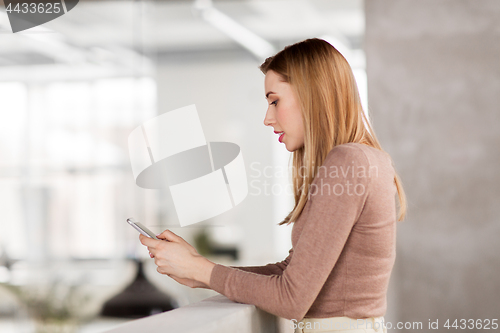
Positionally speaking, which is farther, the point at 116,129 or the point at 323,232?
the point at 116,129

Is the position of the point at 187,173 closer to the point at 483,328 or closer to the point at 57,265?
the point at 57,265

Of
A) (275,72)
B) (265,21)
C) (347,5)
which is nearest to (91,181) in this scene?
(265,21)

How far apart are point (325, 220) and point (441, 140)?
5.01ft

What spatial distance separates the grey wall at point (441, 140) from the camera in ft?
6.66

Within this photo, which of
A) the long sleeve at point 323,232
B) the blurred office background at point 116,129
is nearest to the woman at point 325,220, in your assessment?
the long sleeve at point 323,232

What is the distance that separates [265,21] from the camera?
402 cm

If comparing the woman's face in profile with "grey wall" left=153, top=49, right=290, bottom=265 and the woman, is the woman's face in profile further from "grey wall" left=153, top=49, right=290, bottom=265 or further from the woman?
"grey wall" left=153, top=49, right=290, bottom=265

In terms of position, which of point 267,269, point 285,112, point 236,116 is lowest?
point 267,269

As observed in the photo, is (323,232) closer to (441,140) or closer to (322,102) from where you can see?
(322,102)

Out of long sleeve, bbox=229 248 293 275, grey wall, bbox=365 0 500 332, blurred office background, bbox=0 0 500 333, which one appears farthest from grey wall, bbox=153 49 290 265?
Answer: long sleeve, bbox=229 248 293 275

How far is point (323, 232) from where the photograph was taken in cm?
72

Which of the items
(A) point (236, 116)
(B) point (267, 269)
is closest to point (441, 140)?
(B) point (267, 269)

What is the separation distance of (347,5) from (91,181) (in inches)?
108

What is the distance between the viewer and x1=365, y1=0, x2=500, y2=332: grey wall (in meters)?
2.03
